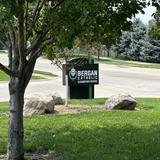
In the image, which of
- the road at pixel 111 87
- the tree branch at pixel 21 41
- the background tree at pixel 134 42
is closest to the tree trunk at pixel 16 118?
the tree branch at pixel 21 41

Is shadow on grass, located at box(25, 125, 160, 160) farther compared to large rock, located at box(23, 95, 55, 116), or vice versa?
large rock, located at box(23, 95, 55, 116)

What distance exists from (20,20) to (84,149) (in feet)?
9.25

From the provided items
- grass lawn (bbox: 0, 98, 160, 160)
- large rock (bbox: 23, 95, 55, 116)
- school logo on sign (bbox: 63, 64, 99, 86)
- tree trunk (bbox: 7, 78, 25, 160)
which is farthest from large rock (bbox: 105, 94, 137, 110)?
tree trunk (bbox: 7, 78, 25, 160)

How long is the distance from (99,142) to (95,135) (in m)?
0.78

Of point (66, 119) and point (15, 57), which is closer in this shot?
point (15, 57)

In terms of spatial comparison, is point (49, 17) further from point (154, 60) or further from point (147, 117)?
point (154, 60)

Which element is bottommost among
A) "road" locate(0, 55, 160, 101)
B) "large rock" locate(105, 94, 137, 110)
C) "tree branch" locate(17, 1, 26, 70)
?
"road" locate(0, 55, 160, 101)

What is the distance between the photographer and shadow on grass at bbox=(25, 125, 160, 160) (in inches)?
335

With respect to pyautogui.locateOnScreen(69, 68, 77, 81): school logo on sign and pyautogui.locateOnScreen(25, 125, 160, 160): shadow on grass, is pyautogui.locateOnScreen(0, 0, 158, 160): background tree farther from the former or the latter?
pyautogui.locateOnScreen(69, 68, 77, 81): school logo on sign

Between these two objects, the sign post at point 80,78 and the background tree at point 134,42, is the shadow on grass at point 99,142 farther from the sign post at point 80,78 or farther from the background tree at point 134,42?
the background tree at point 134,42

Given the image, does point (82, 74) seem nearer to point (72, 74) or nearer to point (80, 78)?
point (80, 78)

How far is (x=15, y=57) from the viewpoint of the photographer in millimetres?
7703

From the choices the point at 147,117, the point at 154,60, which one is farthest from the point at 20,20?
the point at 154,60

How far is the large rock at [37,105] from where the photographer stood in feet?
45.9
